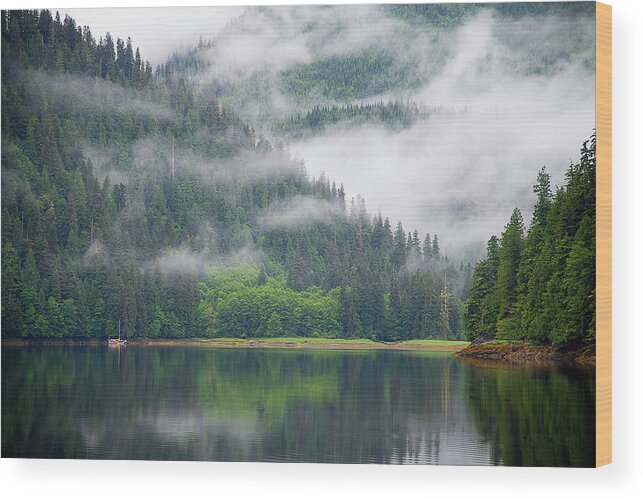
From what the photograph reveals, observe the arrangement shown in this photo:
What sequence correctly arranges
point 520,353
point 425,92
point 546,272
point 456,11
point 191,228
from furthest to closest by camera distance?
point 191,228
point 520,353
point 425,92
point 546,272
point 456,11

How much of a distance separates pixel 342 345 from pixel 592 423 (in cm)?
358

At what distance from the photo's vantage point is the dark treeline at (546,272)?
47.5 ft

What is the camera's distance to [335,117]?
16.0 m

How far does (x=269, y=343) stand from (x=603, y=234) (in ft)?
15.9

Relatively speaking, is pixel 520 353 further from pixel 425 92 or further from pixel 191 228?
pixel 191 228

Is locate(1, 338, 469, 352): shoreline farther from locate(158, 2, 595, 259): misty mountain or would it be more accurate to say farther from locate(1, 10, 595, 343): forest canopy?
locate(158, 2, 595, 259): misty mountain

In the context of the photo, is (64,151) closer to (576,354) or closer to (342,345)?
(342,345)

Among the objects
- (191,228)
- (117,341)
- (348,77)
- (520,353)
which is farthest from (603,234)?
(117,341)

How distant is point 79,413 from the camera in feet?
50.6

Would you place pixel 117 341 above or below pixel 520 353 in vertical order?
above

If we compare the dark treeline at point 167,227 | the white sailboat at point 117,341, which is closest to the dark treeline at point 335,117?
the dark treeline at point 167,227

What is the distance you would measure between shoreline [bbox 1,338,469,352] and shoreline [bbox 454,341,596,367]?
0.62 ft

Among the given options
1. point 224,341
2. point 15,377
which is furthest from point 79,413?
point 224,341

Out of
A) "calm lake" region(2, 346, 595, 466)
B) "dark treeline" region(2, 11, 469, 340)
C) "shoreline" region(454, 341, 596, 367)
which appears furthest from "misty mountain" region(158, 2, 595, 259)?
"calm lake" region(2, 346, 595, 466)
